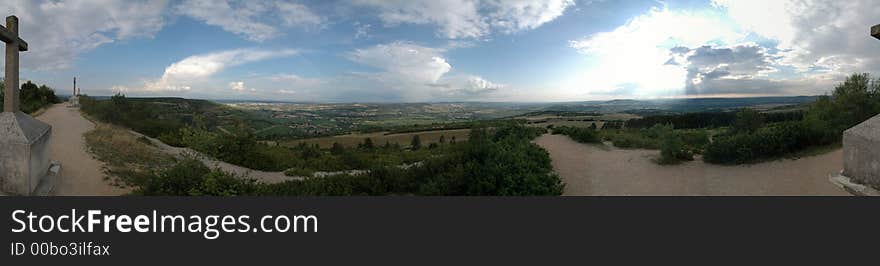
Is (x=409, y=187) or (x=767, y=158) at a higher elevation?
(x=767, y=158)

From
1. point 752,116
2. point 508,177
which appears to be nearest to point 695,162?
point 752,116

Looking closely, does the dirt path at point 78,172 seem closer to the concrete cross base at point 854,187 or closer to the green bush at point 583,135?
the concrete cross base at point 854,187

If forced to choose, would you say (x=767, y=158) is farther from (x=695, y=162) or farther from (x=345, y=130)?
(x=345, y=130)

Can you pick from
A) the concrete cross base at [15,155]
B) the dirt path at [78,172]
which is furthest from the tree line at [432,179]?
the concrete cross base at [15,155]

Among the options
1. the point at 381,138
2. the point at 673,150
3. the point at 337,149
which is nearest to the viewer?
the point at 673,150

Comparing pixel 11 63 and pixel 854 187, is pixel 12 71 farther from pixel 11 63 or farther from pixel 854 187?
pixel 854 187

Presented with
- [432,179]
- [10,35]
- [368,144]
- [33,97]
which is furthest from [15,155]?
[33,97]
